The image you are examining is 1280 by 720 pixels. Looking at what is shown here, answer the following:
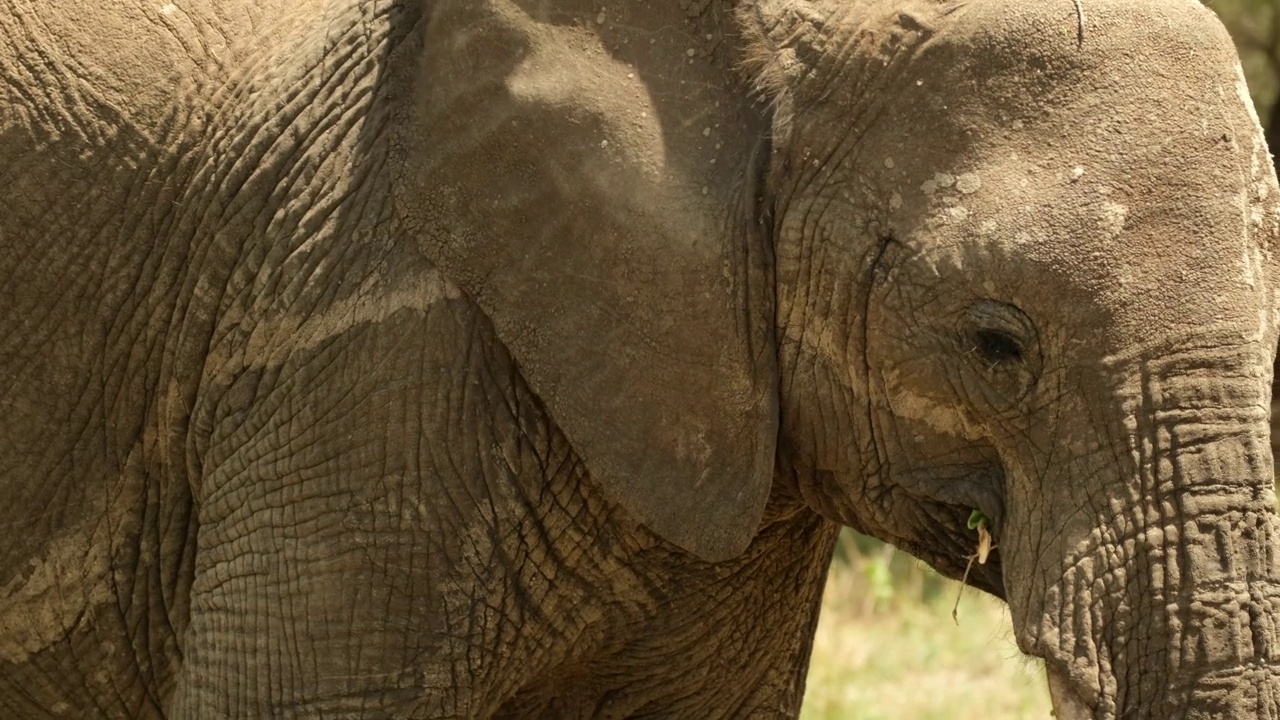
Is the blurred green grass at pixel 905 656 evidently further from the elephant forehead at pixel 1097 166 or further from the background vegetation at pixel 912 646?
the elephant forehead at pixel 1097 166

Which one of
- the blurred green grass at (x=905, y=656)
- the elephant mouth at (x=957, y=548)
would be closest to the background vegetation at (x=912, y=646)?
the blurred green grass at (x=905, y=656)

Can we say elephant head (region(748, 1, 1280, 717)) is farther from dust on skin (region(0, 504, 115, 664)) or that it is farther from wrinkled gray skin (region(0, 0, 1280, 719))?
dust on skin (region(0, 504, 115, 664))

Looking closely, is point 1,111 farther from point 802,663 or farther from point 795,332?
point 802,663

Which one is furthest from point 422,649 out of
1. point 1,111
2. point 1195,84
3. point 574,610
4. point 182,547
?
point 1195,84

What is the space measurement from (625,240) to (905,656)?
4.73 metres

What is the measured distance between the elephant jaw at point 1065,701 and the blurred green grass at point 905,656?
3390mm

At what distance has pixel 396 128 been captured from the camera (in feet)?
12.0

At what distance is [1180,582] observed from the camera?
119 inches

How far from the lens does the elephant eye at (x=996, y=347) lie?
318 centimetres

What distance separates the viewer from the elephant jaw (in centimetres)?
306

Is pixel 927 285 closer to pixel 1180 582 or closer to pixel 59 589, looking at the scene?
pixel 1180 582

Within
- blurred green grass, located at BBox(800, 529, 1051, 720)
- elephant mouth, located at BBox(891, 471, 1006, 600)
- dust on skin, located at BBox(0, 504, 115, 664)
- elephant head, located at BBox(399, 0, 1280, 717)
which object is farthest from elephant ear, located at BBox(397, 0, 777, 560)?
blurred green grass, located at BBox(800, 529, 1051, 720)

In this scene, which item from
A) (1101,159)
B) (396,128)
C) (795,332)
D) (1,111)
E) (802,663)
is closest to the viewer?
(1101,159)

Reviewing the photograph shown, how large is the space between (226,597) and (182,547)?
35 centimetres
